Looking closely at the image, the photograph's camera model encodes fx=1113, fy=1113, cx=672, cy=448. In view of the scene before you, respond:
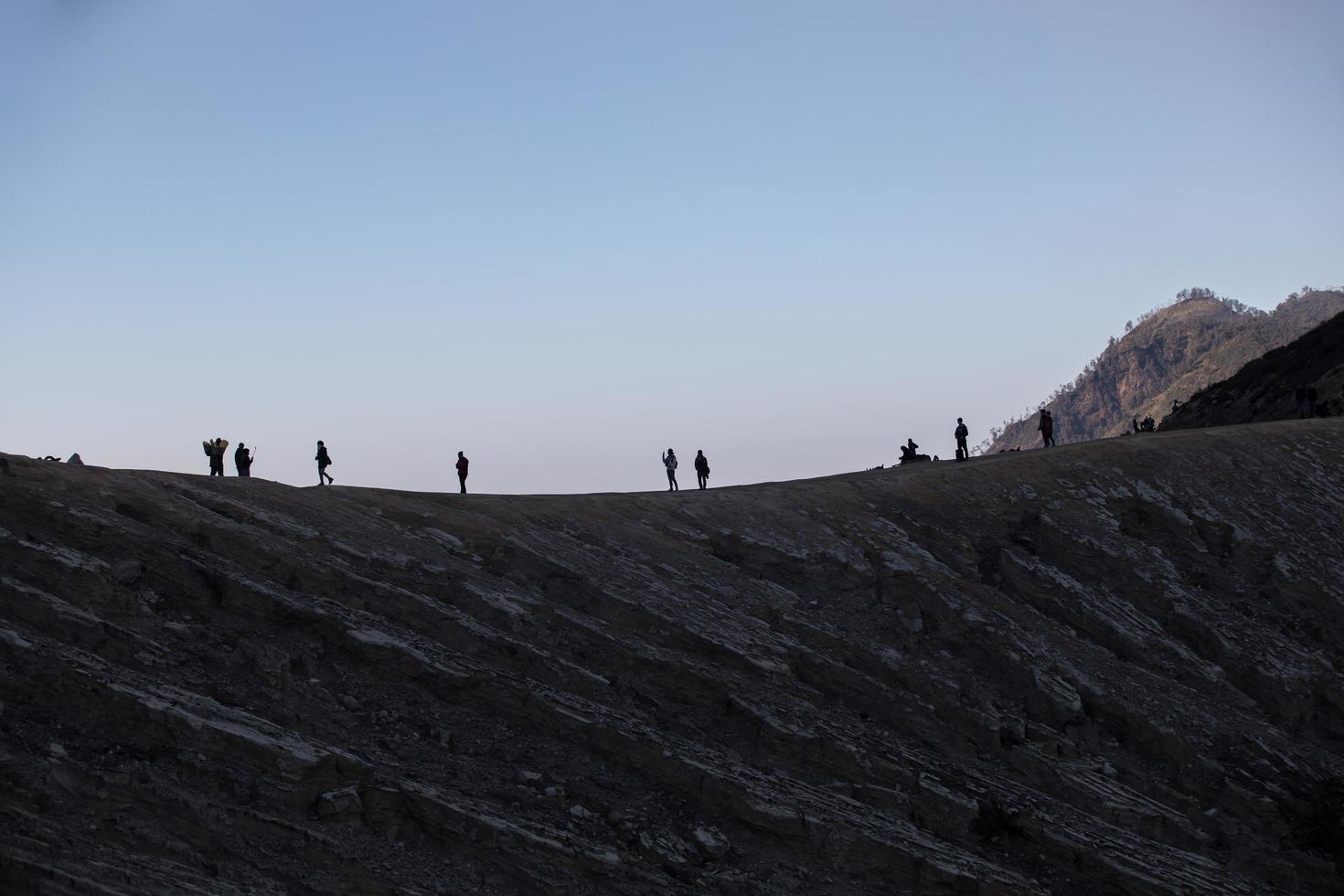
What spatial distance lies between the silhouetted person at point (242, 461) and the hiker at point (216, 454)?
1.64 feet

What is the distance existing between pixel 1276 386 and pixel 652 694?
5014 centimetres

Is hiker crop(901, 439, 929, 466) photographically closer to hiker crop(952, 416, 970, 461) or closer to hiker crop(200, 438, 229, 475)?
hiker crop(952, 416, 970, 461)

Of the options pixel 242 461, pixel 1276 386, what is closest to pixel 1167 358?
pixel 1276 386

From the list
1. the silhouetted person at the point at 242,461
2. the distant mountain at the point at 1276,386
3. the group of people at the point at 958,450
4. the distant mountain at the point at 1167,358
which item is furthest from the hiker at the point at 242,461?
the distant mountain at the point at 1167,358

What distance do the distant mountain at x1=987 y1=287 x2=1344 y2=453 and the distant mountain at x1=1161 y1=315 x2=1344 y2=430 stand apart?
65.8 m

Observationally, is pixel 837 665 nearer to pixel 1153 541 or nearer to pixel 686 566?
pixel 686 566

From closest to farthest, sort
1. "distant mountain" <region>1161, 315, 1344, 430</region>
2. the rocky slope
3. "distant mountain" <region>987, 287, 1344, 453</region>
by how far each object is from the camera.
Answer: the rocky slope
"distant mountain" <region>1161, 315, 1344, 430</region>
"distant mountain" <region>987, 287, 1344, 453</region>

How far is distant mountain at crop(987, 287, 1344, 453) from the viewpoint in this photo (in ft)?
443

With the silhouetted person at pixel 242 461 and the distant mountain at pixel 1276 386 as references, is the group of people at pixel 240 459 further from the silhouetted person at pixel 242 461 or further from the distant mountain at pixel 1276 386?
the distant mountain at pixel 1276 386

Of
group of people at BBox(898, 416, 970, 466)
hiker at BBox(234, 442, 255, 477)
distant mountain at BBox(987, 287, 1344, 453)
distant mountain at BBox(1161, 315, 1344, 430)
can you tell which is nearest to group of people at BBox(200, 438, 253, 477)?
hiker at BBox(234, 442, 255, 477)

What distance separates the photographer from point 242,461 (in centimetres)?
3105

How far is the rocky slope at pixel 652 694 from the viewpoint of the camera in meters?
17.2

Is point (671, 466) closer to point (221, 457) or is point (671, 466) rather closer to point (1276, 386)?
point (221, 457)

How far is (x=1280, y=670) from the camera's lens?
95.3 feet
